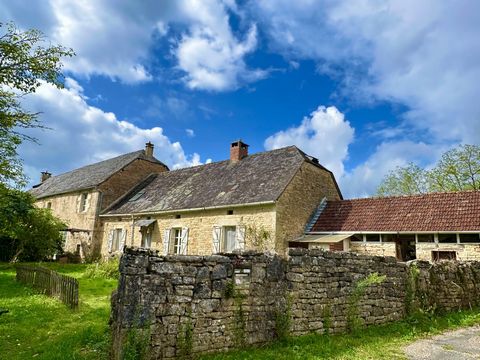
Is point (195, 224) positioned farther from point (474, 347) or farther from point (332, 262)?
point (474, 347)

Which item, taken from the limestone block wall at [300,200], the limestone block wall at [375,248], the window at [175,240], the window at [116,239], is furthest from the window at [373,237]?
the window at [116,239]

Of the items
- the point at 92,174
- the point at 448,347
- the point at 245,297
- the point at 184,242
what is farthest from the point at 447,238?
the point at 92,174

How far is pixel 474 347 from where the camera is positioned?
21.7 feet

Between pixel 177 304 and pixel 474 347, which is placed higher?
pixel 177 304

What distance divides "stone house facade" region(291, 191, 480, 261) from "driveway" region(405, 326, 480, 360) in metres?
5.98

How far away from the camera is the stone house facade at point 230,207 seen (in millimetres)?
15328

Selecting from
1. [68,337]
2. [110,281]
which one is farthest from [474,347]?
[110,281]

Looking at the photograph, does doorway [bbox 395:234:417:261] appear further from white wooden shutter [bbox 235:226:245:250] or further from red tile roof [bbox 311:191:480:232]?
white wooden shutter [bbox 235:226:245:250]

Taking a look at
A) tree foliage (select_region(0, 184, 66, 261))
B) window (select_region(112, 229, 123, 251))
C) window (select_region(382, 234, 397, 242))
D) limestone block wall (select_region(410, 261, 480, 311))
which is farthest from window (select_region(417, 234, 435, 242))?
tree foliage (select_region(0, 184, 66, 261))

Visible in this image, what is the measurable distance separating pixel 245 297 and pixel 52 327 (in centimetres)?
445

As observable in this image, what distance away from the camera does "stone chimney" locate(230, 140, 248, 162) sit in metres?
21.2

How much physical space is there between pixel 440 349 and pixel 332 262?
245 cm

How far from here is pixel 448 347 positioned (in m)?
6.62

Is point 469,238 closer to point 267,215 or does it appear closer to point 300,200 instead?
point 300,200
